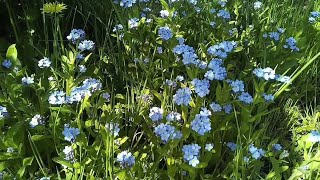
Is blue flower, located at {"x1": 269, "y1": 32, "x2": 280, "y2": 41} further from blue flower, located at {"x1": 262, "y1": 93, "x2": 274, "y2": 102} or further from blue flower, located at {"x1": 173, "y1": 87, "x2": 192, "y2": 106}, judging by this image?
blue flower, located at {"x1": 173, "y1": 87, "x2": 192, "y2": 106}

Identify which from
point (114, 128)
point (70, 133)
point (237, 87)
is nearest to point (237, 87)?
point (237, 87)

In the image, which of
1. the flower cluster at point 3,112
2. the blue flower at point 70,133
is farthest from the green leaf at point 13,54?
the blue flower at point 70,133

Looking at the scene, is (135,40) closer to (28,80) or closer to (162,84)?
(162,84)

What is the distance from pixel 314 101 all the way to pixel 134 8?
898 mm

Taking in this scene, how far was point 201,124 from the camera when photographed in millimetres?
1565

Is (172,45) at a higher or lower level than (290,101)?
higher

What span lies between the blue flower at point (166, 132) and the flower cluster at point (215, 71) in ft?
0.82

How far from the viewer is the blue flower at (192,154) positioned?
5.07ft

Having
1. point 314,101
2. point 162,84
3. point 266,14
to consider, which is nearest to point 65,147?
point 162,84

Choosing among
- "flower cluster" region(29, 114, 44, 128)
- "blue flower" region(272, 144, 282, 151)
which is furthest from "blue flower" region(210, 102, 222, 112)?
"flower cluster" region(29, 114, 44, 128)

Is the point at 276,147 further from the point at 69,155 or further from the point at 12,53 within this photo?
the point at 12,53

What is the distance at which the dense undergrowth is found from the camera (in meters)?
1.57

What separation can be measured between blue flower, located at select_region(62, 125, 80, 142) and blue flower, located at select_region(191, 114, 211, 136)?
1.20ft

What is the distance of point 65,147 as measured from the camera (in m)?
1.56
